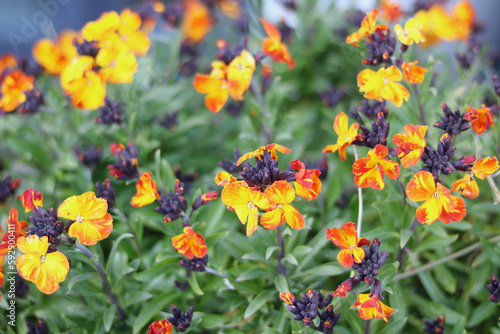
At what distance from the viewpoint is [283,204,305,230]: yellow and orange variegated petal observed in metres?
1.06

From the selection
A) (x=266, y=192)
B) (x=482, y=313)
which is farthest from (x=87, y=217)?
(x=482, y=313)

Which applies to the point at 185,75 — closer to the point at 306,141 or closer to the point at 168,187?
the point at 306,141

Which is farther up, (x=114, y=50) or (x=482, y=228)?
(x=114, y=50)

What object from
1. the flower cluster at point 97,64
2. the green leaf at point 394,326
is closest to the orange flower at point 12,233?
the flower cluster at point 97,64

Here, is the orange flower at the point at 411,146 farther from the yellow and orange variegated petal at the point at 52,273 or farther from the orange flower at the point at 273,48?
the yellow and orange variegated petal at the point at 52,273

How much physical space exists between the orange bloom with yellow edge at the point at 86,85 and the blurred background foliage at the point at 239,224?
0.14 metres

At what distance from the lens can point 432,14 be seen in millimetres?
2207

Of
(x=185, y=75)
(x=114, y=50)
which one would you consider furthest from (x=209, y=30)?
(x=114, y=50)

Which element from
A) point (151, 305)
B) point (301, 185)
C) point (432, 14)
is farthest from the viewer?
point (432, 14)

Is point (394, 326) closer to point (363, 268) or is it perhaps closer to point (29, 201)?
point (363, 268)

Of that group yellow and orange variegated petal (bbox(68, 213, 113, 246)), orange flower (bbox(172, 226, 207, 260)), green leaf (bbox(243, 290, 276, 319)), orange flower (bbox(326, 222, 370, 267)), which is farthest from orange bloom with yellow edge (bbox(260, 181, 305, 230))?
yellow and orange variegated petal (bbox(68, 213, 113, 246))

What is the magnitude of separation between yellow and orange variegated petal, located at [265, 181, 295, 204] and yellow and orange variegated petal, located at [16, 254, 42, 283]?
Result: 614 millimetres

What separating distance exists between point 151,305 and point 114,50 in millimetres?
983

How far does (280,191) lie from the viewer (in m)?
1.03
